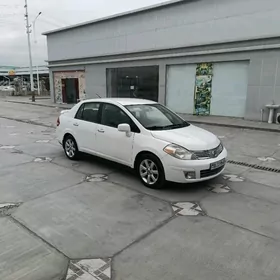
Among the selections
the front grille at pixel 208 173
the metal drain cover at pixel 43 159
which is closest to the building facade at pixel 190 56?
the front grille at pixel 208 173

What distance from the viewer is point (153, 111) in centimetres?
542

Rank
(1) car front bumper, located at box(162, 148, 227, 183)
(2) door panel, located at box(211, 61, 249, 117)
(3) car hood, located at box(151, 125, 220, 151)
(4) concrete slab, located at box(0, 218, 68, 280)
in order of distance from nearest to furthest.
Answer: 1. (4) concrete slab, located at box(0, 218, 68, 280)
2. (1) car front bumper, located at box(162, 148, 227, 183)
3. (3) car hood, located at box(151, 125, 220, 151)
4. (2) door panel, located at box(211, 61, 249, 117)

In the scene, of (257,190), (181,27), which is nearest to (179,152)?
(257,190)

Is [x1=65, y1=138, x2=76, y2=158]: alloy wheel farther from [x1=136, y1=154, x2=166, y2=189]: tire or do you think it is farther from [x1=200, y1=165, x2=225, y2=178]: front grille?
[x1=200, y1=165, x2=225, y2=178]: front grille

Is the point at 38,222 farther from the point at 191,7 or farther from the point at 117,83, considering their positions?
the point at 117,83

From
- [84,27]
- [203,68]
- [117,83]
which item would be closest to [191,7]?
[203,68]

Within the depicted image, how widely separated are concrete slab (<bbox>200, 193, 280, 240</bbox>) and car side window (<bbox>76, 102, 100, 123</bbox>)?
2859mm

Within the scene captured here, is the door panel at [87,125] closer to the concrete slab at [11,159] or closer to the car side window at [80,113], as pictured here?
the car side window at [80,113]

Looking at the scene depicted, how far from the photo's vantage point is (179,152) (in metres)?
4.28

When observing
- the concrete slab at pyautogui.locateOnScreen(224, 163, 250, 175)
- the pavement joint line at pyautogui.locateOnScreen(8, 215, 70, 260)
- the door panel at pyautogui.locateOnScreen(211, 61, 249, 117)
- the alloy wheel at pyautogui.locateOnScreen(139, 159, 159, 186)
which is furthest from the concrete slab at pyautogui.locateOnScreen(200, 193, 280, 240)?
the door panel at pyautogui.locateOnScreen(211, 61, 249, 117)

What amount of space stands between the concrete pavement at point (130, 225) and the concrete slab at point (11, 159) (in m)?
0.15

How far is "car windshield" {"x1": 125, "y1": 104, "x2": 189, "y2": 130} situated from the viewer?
4.94 m

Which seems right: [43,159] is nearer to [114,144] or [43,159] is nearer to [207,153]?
[114,144]

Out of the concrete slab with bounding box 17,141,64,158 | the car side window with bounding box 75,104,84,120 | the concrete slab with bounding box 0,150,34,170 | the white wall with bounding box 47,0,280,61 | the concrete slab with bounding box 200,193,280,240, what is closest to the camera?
the concrete slab with bounding box 200,193,280,240
